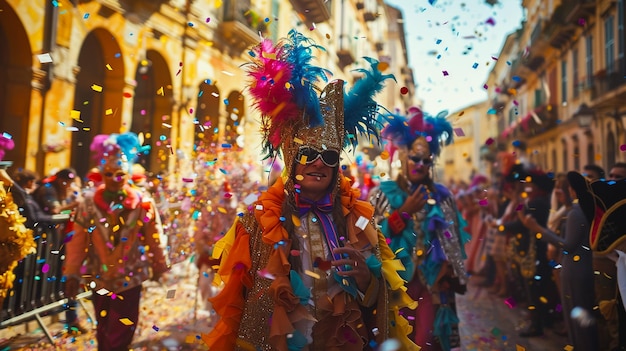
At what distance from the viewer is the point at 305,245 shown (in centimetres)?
256

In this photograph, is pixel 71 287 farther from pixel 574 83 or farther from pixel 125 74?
pixel 574 83

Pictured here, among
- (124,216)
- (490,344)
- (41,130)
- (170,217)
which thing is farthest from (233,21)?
(490,344)

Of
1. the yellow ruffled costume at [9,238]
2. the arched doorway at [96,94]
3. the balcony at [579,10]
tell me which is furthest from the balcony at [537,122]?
the yellow ruffled costume at [9,238]

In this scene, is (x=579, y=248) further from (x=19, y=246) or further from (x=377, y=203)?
(x=19, y=246)

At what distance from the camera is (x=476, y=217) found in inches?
373

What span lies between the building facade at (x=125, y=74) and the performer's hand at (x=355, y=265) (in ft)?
5.27

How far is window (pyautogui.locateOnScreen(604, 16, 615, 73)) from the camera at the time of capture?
50.1 feet

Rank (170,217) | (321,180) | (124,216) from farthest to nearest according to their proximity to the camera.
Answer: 1. (170,217)
2. (124,216)
3. (321,180)

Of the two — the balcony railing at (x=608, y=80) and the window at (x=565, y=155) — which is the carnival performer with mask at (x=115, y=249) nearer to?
the balcony railing at (x=608, y=80)

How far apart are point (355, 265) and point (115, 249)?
2.38 metres

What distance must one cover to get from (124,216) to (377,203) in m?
2.28

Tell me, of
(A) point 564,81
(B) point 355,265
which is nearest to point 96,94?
(B) point 355,265

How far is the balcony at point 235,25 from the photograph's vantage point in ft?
38.0

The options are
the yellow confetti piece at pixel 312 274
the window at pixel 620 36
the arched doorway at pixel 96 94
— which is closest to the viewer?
the yellow confetti piece at pixel 312 274
